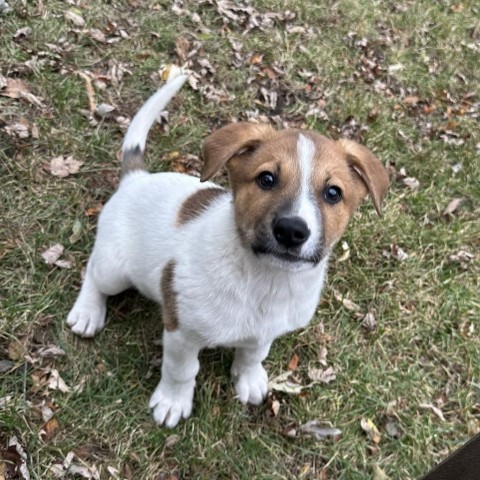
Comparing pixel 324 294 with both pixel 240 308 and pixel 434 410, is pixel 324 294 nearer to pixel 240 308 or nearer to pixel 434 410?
pixel 434 410

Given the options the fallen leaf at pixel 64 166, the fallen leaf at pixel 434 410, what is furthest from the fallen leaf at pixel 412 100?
the fallen leaf at pixel 64 166

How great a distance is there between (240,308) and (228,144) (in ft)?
2.77

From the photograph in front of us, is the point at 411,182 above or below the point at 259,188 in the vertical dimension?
below

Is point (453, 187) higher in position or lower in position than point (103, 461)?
higher

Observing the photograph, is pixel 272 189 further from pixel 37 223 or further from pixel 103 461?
pixel 37 223

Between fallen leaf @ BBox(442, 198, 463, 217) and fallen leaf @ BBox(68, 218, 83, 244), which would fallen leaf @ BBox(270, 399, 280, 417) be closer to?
fallen leaf @ BBox(68, 218, 83, 244)

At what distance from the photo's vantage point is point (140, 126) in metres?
4.18

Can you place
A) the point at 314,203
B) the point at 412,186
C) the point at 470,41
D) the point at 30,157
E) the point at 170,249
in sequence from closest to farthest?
the point at 314,203, the point at 170,249, the point at 30,157, the point at 412,186, the point at 470,41

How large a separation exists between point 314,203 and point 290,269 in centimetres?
34

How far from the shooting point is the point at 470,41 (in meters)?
7.95

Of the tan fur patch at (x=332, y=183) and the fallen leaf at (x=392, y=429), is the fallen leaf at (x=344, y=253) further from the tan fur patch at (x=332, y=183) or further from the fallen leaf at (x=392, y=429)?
the tan fur patch at (x=332, y=183)

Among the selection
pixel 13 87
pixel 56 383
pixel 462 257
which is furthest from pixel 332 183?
pixel 13 87

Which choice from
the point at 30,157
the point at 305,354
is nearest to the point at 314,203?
the point at 305,354

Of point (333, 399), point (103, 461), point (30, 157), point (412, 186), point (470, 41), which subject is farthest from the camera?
point (470, 41)
